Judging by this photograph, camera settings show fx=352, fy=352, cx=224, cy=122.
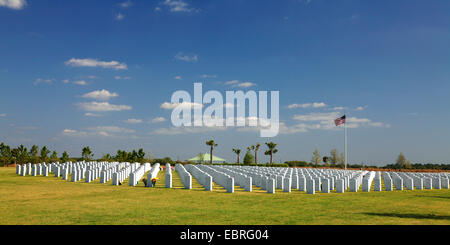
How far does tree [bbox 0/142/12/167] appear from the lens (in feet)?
211

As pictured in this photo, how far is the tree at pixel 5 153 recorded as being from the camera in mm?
64438

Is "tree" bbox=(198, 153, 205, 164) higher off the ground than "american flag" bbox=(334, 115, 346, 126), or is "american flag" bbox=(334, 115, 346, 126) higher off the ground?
"american flag" bbox=(334, 115, 346, 126)

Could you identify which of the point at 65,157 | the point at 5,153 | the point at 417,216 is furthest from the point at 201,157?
the point at 417,216

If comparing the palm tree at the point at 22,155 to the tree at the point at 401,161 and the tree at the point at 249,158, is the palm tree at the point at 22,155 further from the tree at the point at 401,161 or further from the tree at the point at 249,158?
the tree at the point at 401,161

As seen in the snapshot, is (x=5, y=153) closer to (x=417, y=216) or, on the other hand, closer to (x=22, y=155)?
(x=22, y=155)

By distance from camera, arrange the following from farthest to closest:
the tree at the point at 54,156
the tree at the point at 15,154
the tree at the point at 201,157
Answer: the tree at the point at 201,157, the tree at the point at 54,156, the tree at the point at 15,154

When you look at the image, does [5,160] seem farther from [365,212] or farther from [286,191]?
[365,212]

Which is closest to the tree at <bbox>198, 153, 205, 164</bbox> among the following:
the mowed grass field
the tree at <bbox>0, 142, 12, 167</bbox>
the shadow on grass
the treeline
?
the treeline

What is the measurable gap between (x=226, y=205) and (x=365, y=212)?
17.1 ft

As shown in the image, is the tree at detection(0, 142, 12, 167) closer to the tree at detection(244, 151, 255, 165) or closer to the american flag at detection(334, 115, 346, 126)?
the tree at detection(244, 151, 255, 165)

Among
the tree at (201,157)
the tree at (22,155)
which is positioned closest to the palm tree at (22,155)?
the tree at (22,155)

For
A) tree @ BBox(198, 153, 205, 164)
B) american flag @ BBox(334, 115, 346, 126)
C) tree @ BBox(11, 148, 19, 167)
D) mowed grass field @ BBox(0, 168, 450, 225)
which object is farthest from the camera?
tree @ BBox(198, 153, 205, 164)

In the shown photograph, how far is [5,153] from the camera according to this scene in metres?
67.5
